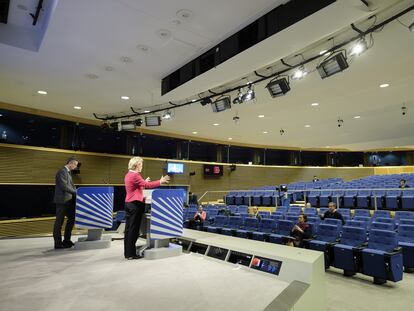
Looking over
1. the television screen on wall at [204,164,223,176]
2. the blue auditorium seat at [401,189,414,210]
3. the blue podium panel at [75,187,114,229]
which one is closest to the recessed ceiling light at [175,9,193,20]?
the blue podium panel at [75,187,114,229]

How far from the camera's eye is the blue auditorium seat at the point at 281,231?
5919 mm

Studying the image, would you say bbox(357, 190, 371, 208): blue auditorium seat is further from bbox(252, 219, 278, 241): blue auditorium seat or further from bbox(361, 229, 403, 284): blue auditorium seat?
bbox(361, 229, 403, 284): blue auditorium seat

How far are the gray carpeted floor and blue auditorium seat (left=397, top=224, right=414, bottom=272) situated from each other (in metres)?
0.79

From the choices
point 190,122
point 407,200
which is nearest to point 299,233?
point 407,200

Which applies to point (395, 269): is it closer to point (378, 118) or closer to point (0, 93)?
point (378, 118)

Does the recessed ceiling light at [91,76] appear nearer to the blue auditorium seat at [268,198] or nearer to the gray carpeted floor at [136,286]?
the gray carpeted floor at [136,286]

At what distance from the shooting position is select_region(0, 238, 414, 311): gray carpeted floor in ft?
7.13

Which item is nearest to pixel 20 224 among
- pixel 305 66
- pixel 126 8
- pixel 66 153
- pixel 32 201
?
pixel 32 201

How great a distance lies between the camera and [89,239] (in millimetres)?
4328

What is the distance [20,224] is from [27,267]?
719 centimetres

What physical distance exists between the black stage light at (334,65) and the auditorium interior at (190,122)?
2 centimetres

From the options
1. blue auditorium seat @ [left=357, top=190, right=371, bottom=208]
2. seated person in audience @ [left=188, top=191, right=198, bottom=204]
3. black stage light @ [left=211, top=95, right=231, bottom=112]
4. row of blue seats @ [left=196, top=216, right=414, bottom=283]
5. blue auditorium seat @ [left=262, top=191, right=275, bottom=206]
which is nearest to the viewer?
row of blue seats @ [left=196, top=216, right=414, bottom=283]

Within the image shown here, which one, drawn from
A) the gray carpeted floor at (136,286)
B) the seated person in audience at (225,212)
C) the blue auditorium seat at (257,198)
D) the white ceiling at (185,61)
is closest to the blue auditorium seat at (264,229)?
the gray carpeted floor at (136,286)

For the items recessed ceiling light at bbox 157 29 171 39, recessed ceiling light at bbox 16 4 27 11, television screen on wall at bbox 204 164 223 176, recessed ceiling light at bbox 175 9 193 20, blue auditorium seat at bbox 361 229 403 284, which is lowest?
blue auditorium seat at bbox 361 229 403 284
